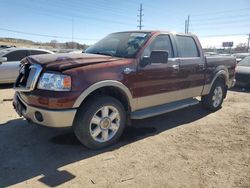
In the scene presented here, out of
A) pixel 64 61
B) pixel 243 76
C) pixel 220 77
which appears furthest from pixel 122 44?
pixel 243 76

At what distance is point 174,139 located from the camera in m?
4.85

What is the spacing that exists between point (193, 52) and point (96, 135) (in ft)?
10.1

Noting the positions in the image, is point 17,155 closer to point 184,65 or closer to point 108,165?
point 108,165

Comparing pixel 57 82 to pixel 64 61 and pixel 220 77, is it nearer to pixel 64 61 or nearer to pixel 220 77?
pixel 64 61

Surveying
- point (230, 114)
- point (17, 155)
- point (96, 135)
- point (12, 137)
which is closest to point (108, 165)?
point (96, 135)

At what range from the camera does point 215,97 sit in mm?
6941

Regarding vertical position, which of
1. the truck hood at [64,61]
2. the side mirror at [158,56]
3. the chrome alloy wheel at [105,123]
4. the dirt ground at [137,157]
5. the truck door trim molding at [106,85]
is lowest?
the dirt ground at [137,157]

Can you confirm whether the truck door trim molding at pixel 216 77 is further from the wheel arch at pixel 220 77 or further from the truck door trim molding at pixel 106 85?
the truck door trim molding at pixel 106 85

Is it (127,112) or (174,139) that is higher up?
(127,112)

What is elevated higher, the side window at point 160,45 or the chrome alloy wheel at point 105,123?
the side window at point 160,45

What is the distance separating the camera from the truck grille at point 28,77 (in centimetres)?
392

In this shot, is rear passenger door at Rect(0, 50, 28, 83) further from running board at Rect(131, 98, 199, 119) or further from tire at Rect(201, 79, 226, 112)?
tire at Rect(201, 79, 226, 112)

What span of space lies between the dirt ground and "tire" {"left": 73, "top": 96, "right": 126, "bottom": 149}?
6.6 inches

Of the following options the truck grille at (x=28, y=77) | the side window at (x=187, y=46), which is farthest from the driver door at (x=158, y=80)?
the truck grille at (x=28, y=77)
